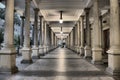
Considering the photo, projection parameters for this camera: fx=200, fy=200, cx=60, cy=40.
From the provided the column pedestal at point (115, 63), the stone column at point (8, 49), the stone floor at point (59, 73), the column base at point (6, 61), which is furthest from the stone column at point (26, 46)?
the column pedestal at point (115, 63)

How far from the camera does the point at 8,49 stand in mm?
9070

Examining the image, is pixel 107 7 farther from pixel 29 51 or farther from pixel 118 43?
pixel 118 43

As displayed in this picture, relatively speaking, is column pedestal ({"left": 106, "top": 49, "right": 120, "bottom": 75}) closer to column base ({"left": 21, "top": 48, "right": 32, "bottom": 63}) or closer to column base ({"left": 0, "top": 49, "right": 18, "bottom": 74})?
column base ({"left": 0, "top": 49, "right": 18, "bottom": 74})

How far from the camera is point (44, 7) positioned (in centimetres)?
1895

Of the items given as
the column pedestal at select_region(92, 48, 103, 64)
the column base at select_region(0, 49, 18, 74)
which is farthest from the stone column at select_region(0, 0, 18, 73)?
the column pedestal at select_region(92, 48, 103, 64)

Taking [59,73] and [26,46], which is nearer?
[59,73]

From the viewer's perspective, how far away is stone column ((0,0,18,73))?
8.92m

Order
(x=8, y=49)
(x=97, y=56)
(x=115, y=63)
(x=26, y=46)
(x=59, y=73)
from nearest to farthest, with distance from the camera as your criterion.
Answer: (x=115, y=63) → (x=59, y=73) → (x=8, y=49) → (x=97, y=56) → (x=26, y=46)

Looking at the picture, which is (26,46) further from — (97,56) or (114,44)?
(114,44)

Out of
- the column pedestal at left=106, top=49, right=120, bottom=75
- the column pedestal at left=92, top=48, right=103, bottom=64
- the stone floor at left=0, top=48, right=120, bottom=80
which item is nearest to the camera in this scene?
the stone floor at left=0, top=48, right=120, bottom=80

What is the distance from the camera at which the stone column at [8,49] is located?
8.92m

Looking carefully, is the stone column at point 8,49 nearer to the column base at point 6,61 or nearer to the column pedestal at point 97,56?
the column base at point 6,61

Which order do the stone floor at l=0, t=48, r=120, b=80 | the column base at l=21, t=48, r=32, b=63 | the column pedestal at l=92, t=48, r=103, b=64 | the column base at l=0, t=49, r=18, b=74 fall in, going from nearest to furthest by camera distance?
the stone floor at l=0, t=48, r=120, b=80
the column base at l=0, t=49, r=18, b=74
the column pedestal at l=92, t=48, r=103, b=64
the column base at l=21, t=48, r=32, b=63

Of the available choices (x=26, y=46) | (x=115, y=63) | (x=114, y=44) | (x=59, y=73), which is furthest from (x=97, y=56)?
(x=26, y=46)
